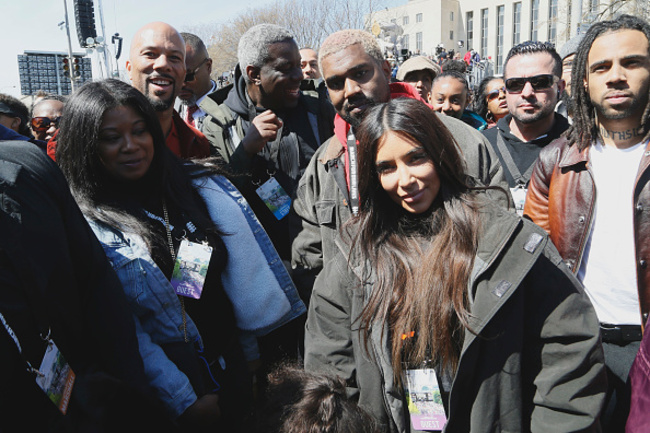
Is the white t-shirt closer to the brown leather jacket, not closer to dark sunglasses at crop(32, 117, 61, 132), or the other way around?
the brown leather jacket

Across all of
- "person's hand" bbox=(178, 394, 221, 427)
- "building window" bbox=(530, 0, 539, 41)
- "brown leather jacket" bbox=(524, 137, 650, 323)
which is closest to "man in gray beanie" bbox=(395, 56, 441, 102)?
"brown leather jacket" bbox=(524, 137, 650, 323)

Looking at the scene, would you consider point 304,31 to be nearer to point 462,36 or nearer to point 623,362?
point 623,362

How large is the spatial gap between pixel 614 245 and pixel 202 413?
193 cm

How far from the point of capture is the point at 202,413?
1970 millimetres

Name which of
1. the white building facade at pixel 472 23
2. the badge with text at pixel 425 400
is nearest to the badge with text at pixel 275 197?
the badge with text at pixel 425 400

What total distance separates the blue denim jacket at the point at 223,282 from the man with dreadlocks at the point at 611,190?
1.37 metres

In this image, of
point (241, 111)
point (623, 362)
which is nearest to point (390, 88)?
point (241, 111)

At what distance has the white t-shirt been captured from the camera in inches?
83.1

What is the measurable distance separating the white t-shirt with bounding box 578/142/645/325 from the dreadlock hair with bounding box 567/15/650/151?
0.15 meters

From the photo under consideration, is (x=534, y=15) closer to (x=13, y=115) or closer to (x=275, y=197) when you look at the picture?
(x=13, y=115)

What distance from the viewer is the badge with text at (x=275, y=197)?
301cm

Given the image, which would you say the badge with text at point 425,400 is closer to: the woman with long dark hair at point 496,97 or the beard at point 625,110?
the beard at point 625,110

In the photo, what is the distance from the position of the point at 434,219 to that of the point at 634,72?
48.6 inches

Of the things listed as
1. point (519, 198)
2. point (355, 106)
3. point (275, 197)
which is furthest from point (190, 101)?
point (519, 198)
